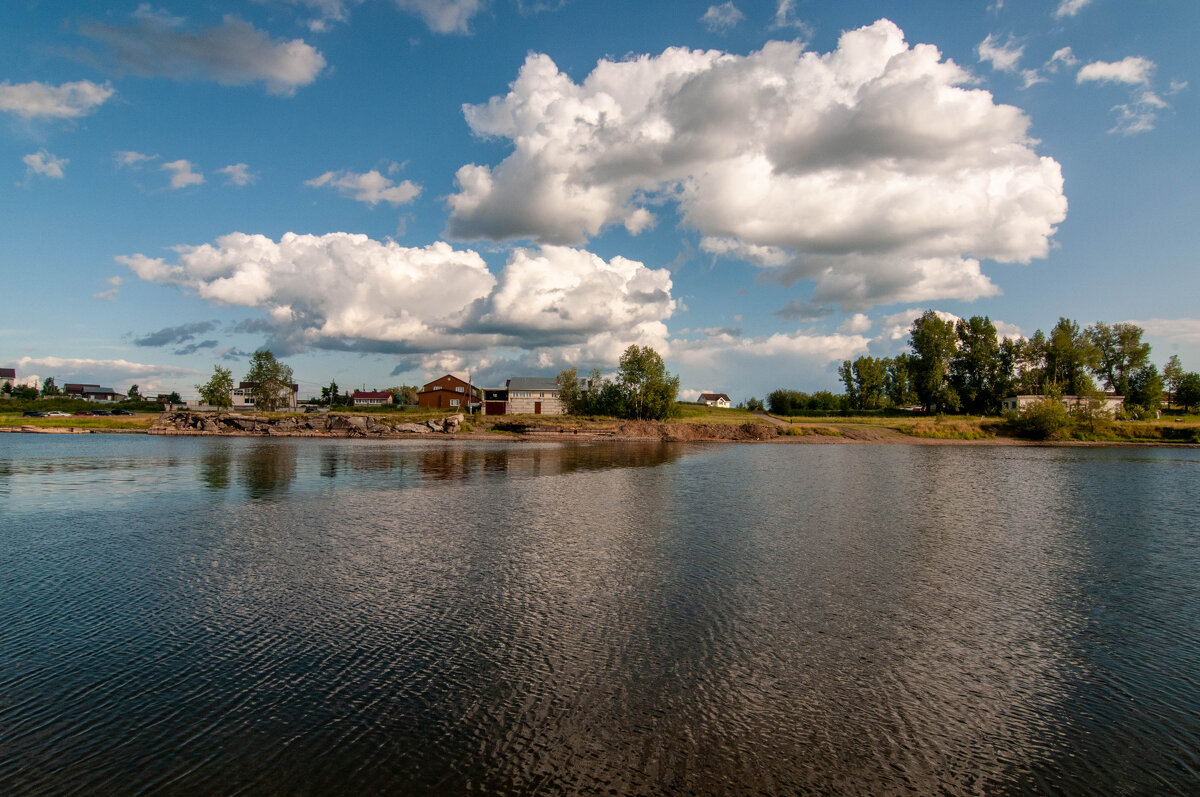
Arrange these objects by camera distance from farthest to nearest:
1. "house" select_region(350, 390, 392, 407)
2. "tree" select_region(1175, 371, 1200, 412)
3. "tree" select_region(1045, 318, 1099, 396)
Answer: "house" select_region(350, 390, 392, 407), "tree" select_region(1175, 371, 1200, 412), "tree" select_region(1045, 318, 1099, 396)

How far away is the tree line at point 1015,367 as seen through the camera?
115 meters

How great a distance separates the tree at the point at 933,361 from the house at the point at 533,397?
253ft

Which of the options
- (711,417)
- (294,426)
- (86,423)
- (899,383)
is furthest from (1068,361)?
(86,423)

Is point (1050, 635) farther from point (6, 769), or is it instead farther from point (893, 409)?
point (893, 409)

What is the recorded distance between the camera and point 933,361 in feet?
392

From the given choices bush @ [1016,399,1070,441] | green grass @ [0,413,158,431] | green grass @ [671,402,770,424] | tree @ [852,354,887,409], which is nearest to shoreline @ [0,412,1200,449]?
green grass @ [0,413,158,431]

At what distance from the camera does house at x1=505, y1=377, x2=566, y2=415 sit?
13262 centimetres

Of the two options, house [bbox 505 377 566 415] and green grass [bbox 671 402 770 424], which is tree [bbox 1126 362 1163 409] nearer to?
green grass [bbox 671 402 770 424]

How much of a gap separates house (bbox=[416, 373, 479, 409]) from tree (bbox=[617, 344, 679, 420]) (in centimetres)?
4017

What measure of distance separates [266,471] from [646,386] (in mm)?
80764

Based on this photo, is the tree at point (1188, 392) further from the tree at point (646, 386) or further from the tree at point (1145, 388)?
the tree at point (646, 386)

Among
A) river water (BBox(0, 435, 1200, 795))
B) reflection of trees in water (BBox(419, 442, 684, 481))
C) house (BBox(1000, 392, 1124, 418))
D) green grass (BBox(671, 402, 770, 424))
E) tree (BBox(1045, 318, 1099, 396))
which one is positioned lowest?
river water (BBox(0, 435, 1200, 795))

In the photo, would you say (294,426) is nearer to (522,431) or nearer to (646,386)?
(522,431)

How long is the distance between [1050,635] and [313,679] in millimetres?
14892
